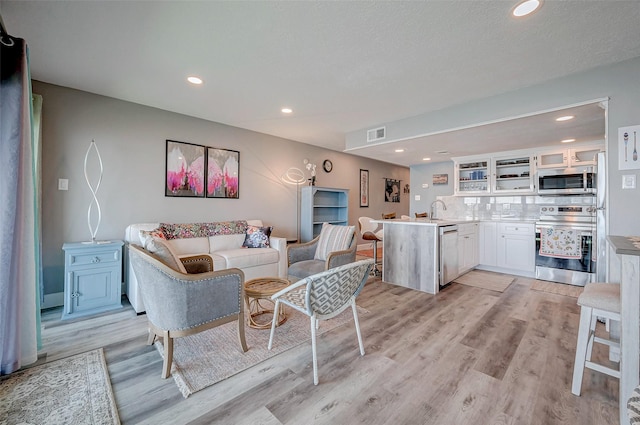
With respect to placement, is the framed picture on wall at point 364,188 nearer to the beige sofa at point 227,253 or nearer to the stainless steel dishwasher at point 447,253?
the stainless steel dishwasher at point 447,253

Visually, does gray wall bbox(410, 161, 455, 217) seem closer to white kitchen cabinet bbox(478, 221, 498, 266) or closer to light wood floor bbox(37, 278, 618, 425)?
white kitchen cabinet bbox(478, 221, 498, 266)

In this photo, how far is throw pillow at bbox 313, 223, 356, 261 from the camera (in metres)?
3.20

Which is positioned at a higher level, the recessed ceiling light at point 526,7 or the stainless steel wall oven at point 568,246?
the recessed ceiling light at point 526,7

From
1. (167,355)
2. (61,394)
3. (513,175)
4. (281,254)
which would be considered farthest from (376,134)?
(61,394)

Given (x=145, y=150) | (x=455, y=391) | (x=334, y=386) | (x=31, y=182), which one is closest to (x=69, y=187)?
(x=145, y=150)

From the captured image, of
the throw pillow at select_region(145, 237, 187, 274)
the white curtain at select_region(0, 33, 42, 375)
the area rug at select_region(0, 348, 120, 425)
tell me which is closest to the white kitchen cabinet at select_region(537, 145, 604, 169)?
the throw pillow at select_region(145, 237, 187, 274)

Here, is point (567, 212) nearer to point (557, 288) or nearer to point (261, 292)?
point (557, 288)

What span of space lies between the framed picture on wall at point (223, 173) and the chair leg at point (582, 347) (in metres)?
4.32

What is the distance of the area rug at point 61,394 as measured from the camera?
1.40 m

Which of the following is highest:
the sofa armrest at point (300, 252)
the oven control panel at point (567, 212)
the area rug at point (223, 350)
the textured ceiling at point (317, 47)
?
the textured ceiling at point (317, 47)

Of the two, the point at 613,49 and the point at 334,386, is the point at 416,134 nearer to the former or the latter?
the point at 613,49

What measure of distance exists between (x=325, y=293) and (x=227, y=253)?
2.28m

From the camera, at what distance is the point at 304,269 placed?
9.78 feet

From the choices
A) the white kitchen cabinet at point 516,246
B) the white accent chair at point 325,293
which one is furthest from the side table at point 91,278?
the white kitchen cabinet at point 516,246
